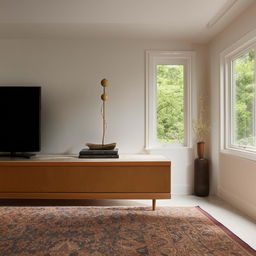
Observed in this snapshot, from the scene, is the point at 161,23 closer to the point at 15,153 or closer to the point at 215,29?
the point at 215,29

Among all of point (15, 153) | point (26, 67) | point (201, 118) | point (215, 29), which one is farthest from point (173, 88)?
point (15, 153)

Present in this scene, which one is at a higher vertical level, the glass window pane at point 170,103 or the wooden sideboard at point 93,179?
the glass window pane at point 170,103

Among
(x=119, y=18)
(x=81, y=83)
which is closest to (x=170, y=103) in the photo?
(x=81, y=83)

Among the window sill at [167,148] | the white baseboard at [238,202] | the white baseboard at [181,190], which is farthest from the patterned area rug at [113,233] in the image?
the window sill at [167,148]

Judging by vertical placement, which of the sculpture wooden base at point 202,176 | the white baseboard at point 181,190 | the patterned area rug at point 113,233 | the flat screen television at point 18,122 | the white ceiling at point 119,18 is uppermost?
the white ceiling at point 119,18

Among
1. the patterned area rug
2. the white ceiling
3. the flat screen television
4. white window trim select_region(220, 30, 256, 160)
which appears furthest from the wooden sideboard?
the white ceiling

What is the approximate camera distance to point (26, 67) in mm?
3564

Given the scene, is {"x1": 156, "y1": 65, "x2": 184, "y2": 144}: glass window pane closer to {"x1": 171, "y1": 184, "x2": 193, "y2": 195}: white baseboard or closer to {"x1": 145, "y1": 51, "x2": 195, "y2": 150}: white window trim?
{"x1": 145, "y1": 51, "x2": 195, "y2": 150}: white window trim

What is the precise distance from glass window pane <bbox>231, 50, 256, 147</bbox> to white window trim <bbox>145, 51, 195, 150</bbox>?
23.4 inches

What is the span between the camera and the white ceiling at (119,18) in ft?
8.69

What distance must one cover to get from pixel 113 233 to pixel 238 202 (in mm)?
1458

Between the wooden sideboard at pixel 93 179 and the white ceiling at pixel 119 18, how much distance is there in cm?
154

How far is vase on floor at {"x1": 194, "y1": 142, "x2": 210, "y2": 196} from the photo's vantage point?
3.46 metres

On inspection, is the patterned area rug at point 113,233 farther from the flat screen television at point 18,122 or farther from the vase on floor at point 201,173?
the flat screen television at point 18,122
